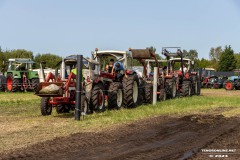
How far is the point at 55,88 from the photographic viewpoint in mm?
10961

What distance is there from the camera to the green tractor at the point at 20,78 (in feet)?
84.9

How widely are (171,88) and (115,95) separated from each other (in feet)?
22.2

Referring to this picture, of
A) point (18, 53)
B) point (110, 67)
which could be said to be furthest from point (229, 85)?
point (18, 53)

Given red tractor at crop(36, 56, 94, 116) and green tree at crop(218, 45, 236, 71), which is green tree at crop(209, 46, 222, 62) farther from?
red tractor at crop(36, 56, 94, 116)

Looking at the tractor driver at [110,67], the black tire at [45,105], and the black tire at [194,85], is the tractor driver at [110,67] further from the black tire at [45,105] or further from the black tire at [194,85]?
the black tire at [194,85]

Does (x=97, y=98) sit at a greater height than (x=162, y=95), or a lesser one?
greater

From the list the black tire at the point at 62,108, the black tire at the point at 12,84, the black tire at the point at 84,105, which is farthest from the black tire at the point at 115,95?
the black tire at the point at 12,84

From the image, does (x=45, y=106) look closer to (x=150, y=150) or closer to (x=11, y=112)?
(x=11, y=112)

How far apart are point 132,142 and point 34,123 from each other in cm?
352

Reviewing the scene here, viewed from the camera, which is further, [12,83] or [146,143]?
[12,83]

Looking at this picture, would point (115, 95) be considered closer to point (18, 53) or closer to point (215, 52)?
point (18, 53)

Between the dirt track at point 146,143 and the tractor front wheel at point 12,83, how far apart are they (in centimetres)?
1696

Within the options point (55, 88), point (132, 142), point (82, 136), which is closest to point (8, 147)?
point (82, 136)

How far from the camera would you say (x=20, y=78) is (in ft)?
86.3
